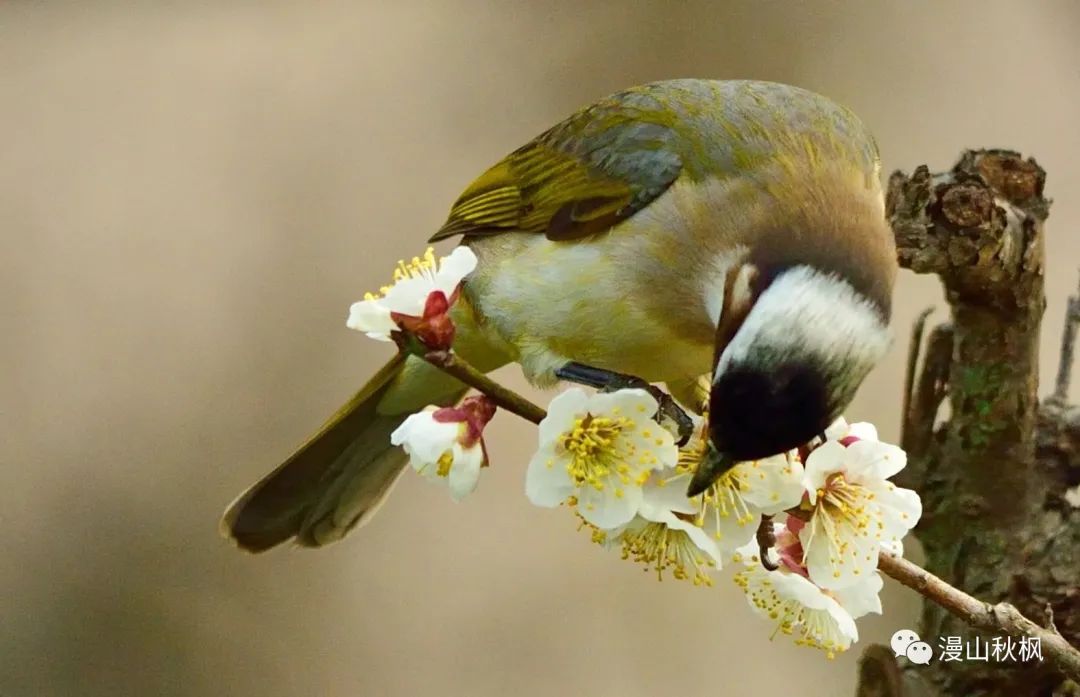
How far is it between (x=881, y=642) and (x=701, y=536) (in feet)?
1.68

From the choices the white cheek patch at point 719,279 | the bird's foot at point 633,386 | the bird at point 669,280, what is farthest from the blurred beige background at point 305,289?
the white cheek patch at point 719,279

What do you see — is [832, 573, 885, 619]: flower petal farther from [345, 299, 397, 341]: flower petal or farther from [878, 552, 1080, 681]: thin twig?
[345, 299, 397, 341]: flower petal

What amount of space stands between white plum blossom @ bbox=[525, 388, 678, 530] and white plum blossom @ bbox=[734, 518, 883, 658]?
115 mm

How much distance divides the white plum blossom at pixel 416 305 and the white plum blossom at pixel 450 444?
0.06 m

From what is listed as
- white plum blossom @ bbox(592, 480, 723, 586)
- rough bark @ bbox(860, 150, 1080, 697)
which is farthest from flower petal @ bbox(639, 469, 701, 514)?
rough bark @ bbox(860, 150, 1080, 697)

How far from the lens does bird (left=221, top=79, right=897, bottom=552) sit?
0.63m

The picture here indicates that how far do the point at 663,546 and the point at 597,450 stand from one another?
94mm

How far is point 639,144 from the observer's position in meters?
0.92

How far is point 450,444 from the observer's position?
664 mm

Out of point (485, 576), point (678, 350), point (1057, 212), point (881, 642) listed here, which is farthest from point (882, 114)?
point (485, 576)

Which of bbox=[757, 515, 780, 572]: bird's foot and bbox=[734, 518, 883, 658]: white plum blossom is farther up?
bbox=[757, 515, 780, 572]: bird's foot

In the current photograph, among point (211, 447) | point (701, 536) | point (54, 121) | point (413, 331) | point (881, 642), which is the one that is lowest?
point (881, 642)

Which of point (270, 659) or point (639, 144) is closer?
point (639, 144)

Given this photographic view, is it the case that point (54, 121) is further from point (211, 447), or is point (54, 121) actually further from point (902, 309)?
point (902, 309)
